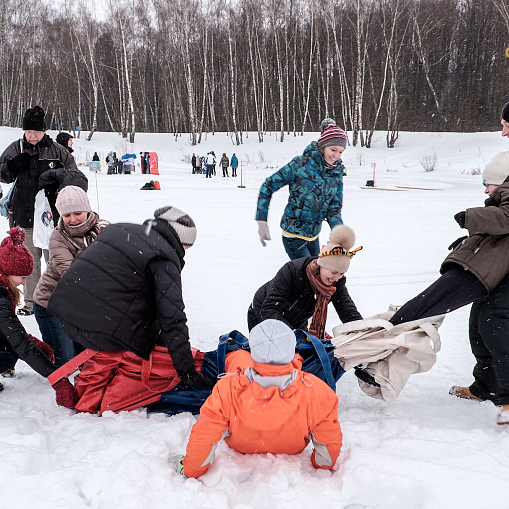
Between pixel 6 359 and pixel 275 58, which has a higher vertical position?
pixel 275 58

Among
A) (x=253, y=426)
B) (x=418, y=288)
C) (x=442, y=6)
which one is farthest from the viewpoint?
(x=442, y=6)

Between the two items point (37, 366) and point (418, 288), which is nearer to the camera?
point (37, 366)

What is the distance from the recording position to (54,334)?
2.65 meters

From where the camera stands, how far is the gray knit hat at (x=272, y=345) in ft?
5.31

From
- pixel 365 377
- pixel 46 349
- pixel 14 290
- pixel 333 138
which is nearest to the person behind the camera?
pixel 365 377

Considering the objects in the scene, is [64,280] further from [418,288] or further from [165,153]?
[165,153]

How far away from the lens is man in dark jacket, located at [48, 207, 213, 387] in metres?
2.01

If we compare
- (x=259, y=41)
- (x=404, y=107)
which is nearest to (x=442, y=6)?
(x=404, y=107)

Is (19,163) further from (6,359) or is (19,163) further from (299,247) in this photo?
(299,247)

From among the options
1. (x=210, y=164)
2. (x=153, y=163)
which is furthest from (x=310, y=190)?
(x=153, y=163)

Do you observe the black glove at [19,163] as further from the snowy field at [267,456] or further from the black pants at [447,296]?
the black pants at [447,296]

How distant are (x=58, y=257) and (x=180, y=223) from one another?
90 cm

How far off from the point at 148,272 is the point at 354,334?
1131 mm

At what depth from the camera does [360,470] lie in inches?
68.5
